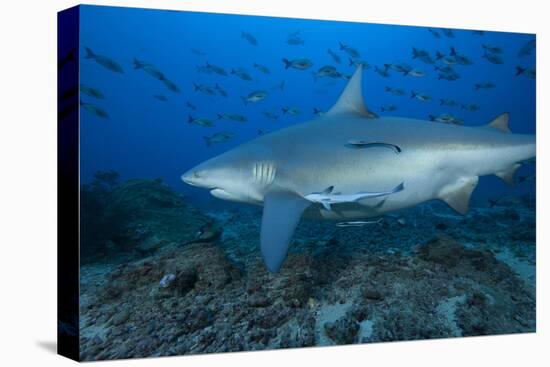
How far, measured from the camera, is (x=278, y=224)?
437 cm

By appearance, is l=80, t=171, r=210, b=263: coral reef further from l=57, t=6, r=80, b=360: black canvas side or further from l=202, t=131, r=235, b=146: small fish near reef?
l=202, t=131, r=235, b=146: small fish near reef

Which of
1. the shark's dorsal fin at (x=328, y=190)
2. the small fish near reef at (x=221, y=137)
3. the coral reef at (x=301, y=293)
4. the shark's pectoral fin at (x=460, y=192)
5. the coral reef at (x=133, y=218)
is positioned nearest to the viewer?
the coral reef at (x=301, y=293)

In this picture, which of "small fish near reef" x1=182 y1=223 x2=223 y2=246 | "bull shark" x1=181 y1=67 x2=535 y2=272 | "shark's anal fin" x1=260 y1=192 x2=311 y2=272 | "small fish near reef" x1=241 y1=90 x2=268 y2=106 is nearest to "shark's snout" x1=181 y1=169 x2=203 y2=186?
"bull shark" x1=181 y1=67 x2=535 y2=272

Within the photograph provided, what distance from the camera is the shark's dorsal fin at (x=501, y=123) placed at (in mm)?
5797

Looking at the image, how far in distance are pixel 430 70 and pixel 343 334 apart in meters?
5.56

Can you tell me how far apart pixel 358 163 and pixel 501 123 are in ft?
7.05

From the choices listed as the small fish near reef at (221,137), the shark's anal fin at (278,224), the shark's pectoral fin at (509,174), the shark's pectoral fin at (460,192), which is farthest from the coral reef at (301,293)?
the small fish near reef at (221,137)

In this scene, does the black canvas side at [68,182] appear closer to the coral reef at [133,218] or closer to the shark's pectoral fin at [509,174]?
the coral reef at [133,218]

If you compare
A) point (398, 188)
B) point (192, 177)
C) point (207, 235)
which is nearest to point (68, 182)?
point (192, 177)

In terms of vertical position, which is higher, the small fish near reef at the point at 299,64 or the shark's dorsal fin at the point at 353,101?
the small fish near reef at the point at 299,64

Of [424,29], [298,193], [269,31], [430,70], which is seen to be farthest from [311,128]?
[430,70]

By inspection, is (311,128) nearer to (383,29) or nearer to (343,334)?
(383,29)

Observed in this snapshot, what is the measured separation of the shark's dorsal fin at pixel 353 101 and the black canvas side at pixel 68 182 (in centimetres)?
291

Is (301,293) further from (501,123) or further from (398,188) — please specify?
(501,123)
